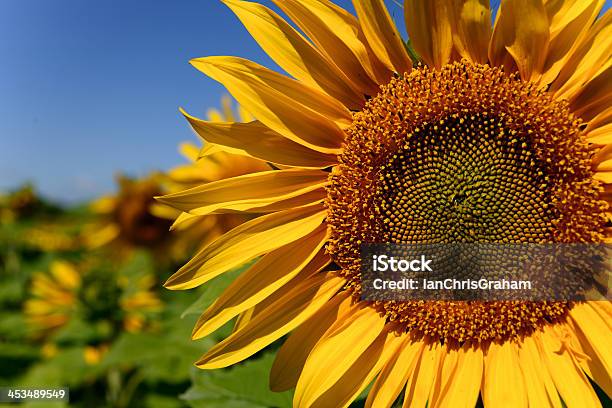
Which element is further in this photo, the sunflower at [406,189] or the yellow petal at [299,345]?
the yellow petal at [299,345]

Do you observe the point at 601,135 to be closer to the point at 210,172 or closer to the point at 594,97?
the point at 594,97

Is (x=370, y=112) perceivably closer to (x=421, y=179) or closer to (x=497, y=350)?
(x=421, y=179)

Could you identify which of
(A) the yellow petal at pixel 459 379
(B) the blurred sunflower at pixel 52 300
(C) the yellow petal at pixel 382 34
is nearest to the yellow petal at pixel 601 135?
(C) the yellow petal at pixel 382 34

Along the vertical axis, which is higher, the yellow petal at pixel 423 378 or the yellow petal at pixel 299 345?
the yellow petal at pixel 299 345

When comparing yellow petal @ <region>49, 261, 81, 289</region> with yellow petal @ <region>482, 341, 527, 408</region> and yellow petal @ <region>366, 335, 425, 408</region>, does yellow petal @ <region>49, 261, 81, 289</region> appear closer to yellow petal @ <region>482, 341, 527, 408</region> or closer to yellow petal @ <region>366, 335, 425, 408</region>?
yellow petal @ <region>366, 335, 425, 408</region>

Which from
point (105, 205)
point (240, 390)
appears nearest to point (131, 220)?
point (105, 205)

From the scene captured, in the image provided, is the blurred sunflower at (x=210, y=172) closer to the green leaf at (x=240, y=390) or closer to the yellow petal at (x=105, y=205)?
the green leaf at (x=240, y=390)

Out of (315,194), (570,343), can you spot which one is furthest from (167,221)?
(570,343)
